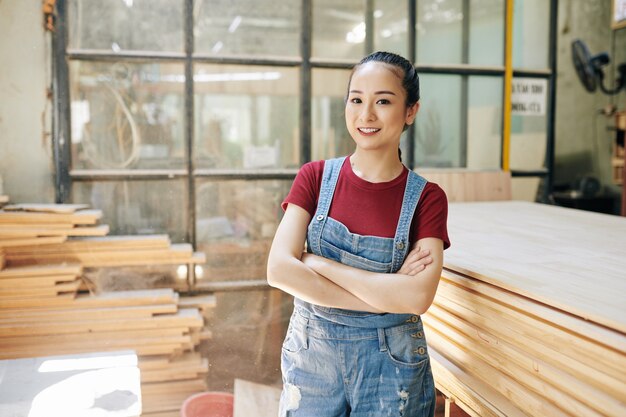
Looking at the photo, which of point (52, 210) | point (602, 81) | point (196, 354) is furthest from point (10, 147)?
point (602, 81)

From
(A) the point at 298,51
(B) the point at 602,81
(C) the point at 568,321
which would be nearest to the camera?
(C) the point at 568,321

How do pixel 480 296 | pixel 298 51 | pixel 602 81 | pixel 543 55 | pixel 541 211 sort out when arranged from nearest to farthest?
pixel 480 296 < pixel 541 211 < pixel 298 51 < pixel 543 55 < pixel 602 81

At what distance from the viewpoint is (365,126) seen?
5.65 feet

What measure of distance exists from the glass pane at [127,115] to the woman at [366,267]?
6.24ft

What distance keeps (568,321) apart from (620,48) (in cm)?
459

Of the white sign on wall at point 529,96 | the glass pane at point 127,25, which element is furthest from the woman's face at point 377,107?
the white sign on wall at point 529,96

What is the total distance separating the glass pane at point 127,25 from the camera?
3350mm

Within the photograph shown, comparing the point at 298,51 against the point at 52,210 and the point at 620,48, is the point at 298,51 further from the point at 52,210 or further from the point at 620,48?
the point at 620,48

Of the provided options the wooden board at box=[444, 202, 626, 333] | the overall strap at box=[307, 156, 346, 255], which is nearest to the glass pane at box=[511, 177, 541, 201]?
the wooden board at box=[444, 202, 626, 333]

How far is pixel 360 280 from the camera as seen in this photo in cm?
166

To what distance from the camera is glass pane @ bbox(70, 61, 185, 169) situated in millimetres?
3383

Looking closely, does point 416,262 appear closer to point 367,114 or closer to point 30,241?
point 367,114

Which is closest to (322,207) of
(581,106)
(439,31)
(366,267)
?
(366,267)

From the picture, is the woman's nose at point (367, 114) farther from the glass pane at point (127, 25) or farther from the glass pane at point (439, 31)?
the glass pane at point (439, 31)
